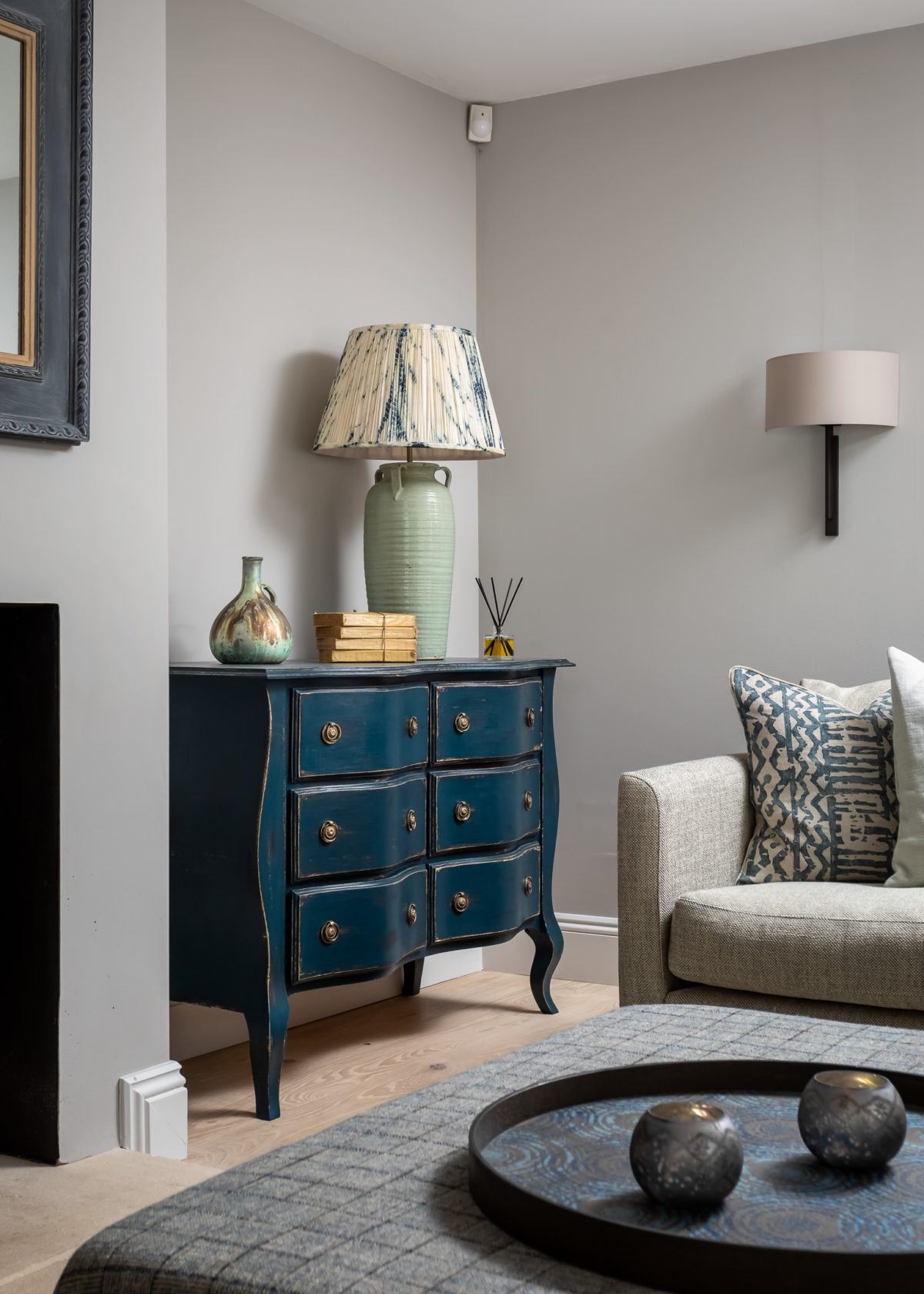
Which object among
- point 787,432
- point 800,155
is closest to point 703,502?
point 787,432

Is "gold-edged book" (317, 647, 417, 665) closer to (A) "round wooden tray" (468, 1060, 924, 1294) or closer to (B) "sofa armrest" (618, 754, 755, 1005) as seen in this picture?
(B) "sofa armrest" (618, 754, 755, 1005)

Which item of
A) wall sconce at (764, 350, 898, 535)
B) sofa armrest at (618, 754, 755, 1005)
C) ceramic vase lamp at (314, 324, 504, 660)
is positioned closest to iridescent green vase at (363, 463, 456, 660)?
ceramic vase lamp at (314, 324, 504, 660)

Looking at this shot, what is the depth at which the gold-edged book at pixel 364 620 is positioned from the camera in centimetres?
266

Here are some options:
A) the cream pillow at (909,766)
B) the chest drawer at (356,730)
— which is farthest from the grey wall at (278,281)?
the cream pillow at (909,766)

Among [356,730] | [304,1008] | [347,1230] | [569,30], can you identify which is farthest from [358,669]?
[569,30]

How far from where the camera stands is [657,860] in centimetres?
237

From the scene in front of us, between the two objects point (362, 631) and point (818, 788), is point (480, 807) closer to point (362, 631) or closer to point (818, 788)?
point (362, 631)

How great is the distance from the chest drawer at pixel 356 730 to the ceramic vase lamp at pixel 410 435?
0.35 meters

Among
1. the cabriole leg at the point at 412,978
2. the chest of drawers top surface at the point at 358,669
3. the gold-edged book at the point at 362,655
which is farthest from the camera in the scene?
the cabriole leg at the point at 412,978

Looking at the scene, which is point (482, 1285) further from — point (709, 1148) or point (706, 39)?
point (706, 39)

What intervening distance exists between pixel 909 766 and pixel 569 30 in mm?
1997

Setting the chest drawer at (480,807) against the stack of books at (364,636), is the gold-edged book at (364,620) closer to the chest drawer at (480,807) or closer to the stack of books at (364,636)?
the stack of books at (364,636)

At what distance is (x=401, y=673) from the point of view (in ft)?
8.43

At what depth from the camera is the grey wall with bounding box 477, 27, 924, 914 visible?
313 centimetres
